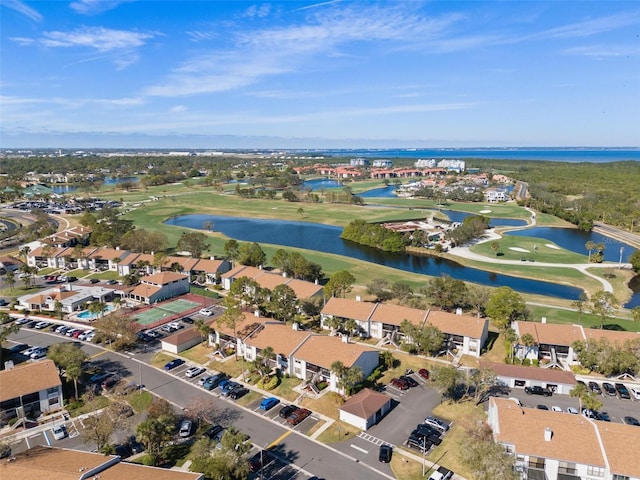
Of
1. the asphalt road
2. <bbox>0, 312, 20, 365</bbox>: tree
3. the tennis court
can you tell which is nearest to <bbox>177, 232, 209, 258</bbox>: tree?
the tennis court

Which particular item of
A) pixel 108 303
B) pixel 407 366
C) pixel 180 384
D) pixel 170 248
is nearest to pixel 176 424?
pixel 180 384

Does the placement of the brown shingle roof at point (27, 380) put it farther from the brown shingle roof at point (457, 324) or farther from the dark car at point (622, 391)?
the dark car at point (622, 391)

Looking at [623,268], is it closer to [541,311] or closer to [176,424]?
[541,311]

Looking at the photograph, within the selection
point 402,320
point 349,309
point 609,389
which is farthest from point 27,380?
point 609,389

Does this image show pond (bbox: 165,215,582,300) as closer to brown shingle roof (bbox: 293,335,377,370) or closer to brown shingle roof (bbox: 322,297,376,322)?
brown shingle roof (bbox: 322,297,376,322)

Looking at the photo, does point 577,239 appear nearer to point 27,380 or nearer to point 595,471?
point 595,471

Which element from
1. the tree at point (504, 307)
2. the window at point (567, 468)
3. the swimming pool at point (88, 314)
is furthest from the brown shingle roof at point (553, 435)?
the swimming pool at point (88, 314)
